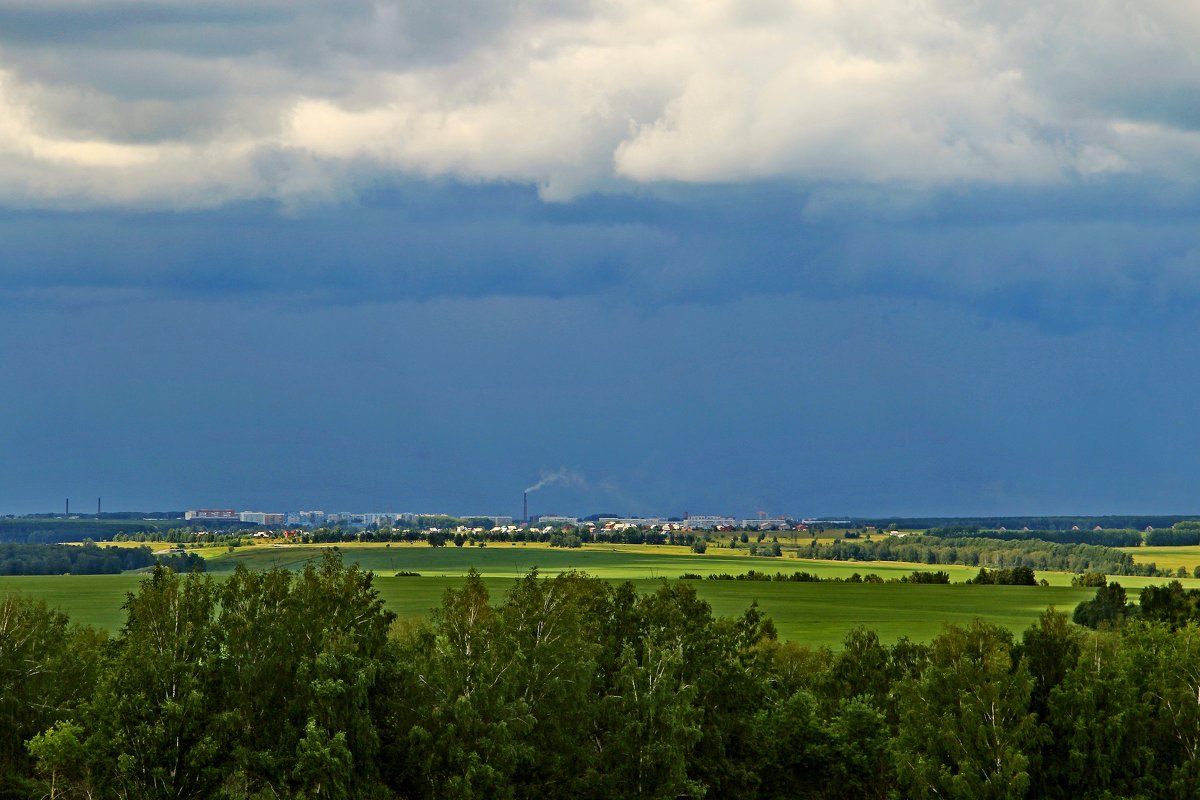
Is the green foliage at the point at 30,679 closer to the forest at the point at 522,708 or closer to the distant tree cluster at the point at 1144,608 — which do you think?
the forest at the point at 522,708

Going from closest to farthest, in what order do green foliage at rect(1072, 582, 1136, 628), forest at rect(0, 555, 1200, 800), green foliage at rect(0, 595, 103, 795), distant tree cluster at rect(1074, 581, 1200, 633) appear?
forest at rect(0, 555, 1200, 800) → green foliage at rect(0, 595, 103, 795) → distant tree cluster at rect(1074, 581, 1200, 633) → green foliage at rect(1072, 582, 1136, 628)

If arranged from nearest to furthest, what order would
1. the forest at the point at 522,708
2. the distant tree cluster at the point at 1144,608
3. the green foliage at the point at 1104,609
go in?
the forest at the point at 522,708
the distant tree cluster at the point at 1144,608
the green foliage at the point at 1104,609

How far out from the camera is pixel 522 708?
278 ft

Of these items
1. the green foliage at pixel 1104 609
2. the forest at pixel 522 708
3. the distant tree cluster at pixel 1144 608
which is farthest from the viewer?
the green foliage at pixel 1104 609

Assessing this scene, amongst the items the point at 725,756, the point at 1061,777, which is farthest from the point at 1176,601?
the point at 725,756

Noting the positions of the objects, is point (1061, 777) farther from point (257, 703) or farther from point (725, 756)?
point (257, 703)

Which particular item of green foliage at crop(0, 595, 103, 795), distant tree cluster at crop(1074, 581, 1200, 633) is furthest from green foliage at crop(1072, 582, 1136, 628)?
green foliage at crop(0, 595, 103, 795)

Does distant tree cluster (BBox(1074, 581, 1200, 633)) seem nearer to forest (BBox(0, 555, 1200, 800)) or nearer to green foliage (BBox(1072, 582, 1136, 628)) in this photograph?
green foliage (BBox(1072, 582, 1136, 628))

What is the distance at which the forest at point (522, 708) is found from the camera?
82.7 meters

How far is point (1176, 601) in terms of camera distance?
16650cm

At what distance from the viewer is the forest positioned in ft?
271

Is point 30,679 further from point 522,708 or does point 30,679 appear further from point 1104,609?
point 1104,609

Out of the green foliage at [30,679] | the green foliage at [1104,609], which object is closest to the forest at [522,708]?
the green foliage at [30,679]

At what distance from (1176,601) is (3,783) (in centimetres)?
13411
